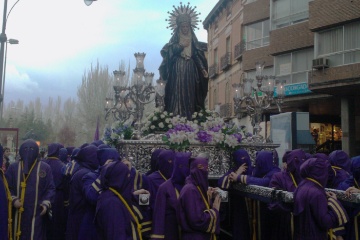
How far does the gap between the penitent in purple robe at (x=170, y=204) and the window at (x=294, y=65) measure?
21.6 meters

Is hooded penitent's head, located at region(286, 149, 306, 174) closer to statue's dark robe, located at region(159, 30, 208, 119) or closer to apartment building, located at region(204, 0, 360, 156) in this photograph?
statue's dark robe, located at region(159, 30, 208, 119)

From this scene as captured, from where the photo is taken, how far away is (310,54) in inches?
1052

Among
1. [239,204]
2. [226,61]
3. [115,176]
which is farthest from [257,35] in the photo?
[115,176]

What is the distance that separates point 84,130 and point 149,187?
5845 centimetres

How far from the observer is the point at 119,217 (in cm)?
535

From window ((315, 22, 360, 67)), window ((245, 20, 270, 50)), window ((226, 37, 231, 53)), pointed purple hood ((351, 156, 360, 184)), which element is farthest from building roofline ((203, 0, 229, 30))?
pointed purple hood ((351, 156, 360, 184))

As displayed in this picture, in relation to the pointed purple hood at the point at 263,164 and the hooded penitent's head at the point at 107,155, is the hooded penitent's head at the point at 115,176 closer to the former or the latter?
the hooded penitent's head at the point at 107,155

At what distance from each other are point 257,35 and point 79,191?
27000 millimetres

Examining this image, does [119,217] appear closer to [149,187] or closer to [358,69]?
[149,187]

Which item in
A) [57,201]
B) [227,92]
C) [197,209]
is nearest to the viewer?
[197,209]

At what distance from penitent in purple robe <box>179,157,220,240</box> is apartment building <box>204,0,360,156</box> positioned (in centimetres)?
1725

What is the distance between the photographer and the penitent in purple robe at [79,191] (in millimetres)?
7258

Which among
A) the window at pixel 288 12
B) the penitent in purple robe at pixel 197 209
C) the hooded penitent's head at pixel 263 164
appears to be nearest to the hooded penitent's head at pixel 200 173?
the penitent in purple robe at pixel 197 209

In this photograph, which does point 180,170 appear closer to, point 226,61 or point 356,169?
point 356,169
